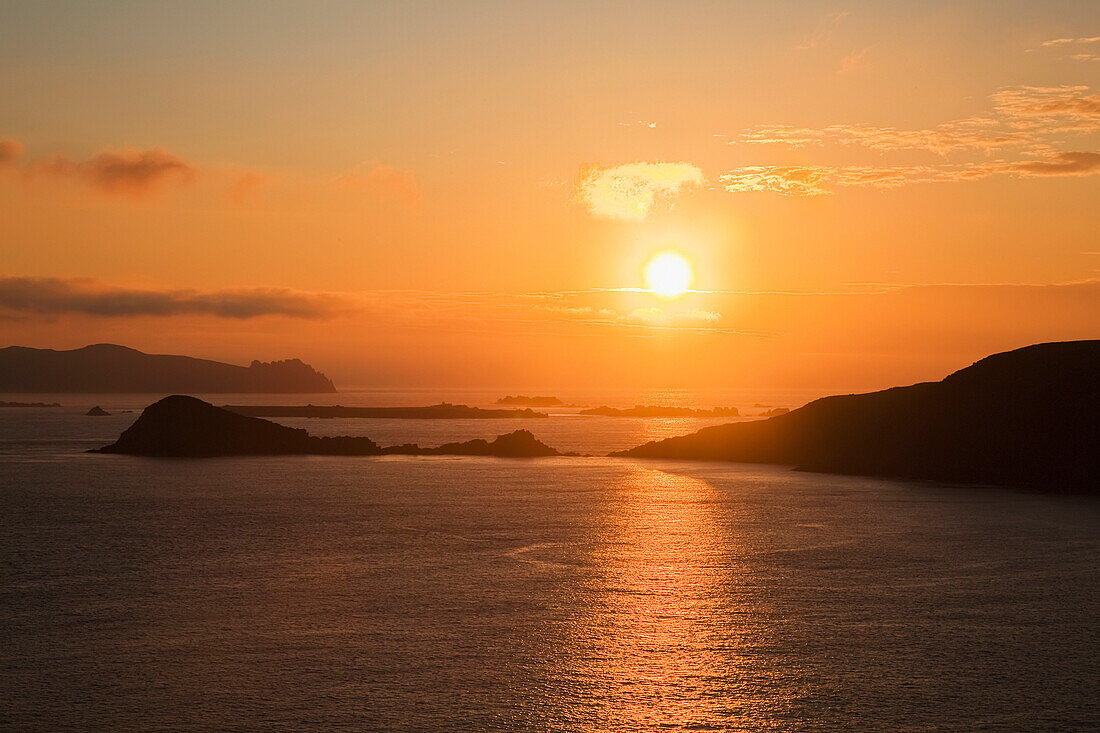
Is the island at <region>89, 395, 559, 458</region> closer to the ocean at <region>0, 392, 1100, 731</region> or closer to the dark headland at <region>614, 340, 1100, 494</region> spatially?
the dark headland at <region>614, 340, 1100, 494</region>

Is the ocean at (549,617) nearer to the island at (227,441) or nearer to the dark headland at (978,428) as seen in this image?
the dark headland at (978,428)

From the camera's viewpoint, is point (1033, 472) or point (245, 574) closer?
point (245, 574)

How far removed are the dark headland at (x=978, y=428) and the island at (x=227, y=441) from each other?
1261 inches

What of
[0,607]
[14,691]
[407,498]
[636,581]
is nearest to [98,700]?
[14,691]

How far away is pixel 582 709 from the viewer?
632 inches

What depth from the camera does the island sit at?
10175cm

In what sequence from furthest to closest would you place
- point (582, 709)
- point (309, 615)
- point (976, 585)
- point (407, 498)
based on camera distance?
point (407, 498)
point (976, 585)
point (309, 615)
point (582, 709)

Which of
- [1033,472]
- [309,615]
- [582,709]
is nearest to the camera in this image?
[582,709]

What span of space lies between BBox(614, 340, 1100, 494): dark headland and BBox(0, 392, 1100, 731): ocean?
19.8m

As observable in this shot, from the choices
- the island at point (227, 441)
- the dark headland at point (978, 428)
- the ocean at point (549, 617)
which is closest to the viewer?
the ocean at point (549, 617)

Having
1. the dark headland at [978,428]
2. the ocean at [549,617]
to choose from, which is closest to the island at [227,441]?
the dark headland at [978,428]

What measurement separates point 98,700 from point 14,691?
1.97 m

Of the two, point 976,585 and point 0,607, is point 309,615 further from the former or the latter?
point 976,585

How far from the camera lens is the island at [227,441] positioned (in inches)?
4006
